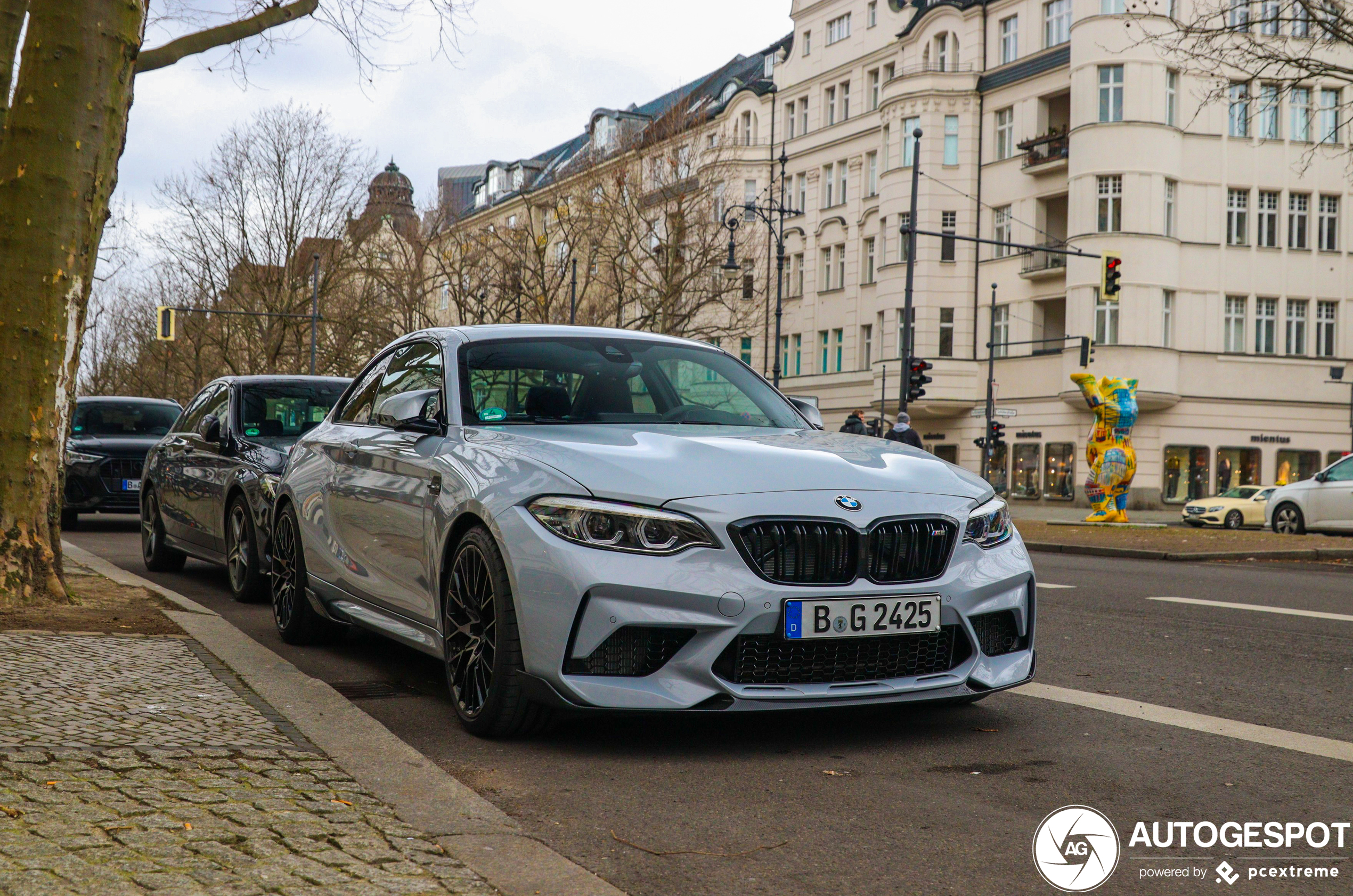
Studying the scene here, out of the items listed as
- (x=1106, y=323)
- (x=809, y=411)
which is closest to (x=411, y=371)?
(x=809, y=411)

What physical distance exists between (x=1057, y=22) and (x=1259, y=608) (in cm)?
4130

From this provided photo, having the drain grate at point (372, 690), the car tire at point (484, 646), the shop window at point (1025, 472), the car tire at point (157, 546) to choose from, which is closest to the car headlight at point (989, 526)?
the car tire at point (484, 646)

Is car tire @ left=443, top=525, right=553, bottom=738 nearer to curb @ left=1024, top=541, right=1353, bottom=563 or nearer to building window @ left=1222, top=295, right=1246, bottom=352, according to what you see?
curb @ left=1024, top=541, right=1353, bottom=563

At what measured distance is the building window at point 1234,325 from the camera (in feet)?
150

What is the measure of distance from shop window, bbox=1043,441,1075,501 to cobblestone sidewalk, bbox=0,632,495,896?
4305cm

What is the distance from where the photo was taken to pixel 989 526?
5219 mm

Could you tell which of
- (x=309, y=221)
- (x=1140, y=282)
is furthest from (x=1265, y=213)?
(x=309, y=221)

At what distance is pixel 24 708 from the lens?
4.90 meters

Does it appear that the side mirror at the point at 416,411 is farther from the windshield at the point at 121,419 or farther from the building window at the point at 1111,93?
the building window at the point at 1111,93

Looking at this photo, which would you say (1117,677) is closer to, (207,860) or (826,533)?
(826,533)

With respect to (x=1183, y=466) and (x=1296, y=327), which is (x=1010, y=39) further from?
(x=1183, y=466)

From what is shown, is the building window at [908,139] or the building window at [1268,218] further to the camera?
the building window at [908,139]

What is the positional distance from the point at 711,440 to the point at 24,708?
8.47 ft

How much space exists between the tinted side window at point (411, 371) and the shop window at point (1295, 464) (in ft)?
144
